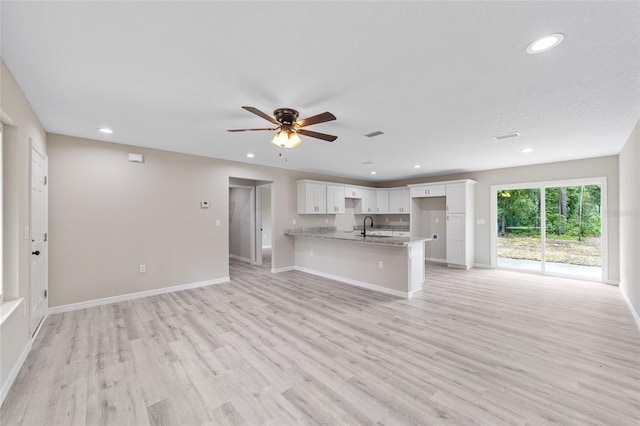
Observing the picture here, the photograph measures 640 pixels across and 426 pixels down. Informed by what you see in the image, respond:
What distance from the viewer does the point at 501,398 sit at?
1945mm

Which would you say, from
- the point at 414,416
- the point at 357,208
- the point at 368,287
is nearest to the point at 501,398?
the point at 414,416

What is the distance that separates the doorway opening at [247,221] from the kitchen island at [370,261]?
52.4 inches

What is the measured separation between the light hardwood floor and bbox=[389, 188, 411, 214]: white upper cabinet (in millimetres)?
4252

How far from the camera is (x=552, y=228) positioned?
5715 mm

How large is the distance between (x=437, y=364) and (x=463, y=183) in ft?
17.3

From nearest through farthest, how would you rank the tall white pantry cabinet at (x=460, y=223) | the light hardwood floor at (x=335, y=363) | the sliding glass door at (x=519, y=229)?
1. the light hardwood floor at (x=335, y=363)
2. the sliding glass door at (x=519, y=229)
3. the tall white pantry cabinet at (x=460, y=223)

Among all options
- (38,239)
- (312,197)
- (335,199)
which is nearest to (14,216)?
(38,239)

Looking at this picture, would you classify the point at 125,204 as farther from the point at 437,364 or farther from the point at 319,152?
the point at 437,364

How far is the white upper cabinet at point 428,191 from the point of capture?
22.8 feet

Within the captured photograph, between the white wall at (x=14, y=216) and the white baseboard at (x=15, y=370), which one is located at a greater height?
the white wall at (x=14, y=216)

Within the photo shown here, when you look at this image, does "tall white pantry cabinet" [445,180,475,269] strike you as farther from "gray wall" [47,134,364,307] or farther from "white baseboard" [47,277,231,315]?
"white baseboard" [47,277,231,315]

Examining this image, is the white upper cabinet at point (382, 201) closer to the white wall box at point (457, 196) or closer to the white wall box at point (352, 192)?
the white wall box at point (352, 192)

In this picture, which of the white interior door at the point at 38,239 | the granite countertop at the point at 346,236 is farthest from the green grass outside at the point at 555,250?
the white interior door at the point at 38,239

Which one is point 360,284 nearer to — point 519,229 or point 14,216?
point 519,229
